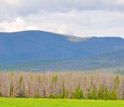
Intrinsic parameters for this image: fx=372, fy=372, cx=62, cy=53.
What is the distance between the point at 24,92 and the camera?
318ft

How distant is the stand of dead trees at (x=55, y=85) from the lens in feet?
310

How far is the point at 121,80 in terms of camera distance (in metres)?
98.2

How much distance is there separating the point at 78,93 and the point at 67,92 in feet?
13.0

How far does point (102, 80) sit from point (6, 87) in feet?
82.7

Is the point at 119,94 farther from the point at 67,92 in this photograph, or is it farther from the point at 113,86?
the point at 67,92

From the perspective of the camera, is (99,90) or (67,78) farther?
(67,78)

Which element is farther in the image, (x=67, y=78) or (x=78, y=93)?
(x=67, y=78)

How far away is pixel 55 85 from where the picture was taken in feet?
323

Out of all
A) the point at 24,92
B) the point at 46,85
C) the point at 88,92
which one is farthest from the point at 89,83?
the point at 24,92

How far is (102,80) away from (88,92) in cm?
614

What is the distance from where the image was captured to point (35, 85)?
323 feet

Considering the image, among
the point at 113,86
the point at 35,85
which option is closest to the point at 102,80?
the point at 113,86

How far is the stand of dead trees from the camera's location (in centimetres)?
9438

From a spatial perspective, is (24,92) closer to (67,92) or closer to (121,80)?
(67,92)
